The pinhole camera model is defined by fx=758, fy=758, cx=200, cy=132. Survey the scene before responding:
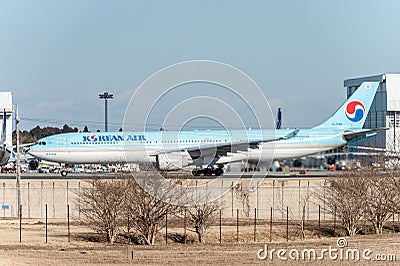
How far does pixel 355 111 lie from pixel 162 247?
47563 mm

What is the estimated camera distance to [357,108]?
76.2m

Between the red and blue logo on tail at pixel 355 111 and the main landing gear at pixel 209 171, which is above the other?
the red and blue logo on tail at pixel 355 111

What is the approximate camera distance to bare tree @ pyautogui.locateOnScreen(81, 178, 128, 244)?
34750 mm

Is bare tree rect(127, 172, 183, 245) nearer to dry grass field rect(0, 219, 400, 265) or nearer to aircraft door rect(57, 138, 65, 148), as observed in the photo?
dry grass field rect(0, 219, 400, 265)

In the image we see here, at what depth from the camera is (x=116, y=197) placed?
3488cm

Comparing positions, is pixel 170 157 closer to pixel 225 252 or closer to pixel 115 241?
pixel 115 241

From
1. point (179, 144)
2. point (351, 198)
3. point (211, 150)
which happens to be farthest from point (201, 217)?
point (179, 144)

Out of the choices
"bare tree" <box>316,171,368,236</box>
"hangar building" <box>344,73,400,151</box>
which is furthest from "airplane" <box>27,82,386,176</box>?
"bare tree" <box>316,171,368,236</box>

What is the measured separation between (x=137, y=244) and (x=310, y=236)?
8.92 meters

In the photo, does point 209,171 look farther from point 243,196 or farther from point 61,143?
point 243,196

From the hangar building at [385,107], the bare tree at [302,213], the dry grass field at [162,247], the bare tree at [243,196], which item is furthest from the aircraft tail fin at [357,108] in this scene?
the dry grass field at [162,247]

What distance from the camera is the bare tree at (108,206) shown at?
3475 centimetres

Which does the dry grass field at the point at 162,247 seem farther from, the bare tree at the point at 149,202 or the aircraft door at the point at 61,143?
the aircraft door at the point at 61,143

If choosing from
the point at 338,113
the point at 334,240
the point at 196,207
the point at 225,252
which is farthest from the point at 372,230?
the point at 338,113
